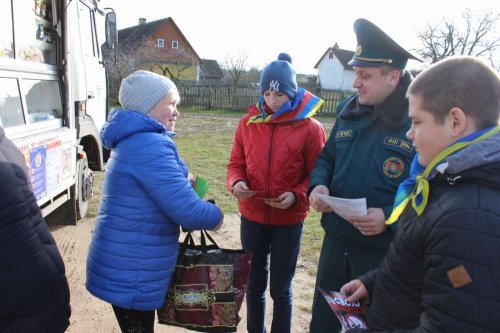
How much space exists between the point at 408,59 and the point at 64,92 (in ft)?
11.9

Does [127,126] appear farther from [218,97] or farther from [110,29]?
[218,97]

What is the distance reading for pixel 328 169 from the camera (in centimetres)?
246

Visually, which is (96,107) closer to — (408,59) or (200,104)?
(408,59)

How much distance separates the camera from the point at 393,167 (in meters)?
2.07

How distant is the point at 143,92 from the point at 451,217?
1505 mm

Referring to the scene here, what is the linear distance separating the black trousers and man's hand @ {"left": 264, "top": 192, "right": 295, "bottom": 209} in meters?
0.96

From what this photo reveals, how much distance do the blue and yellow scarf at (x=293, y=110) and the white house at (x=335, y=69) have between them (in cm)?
4654

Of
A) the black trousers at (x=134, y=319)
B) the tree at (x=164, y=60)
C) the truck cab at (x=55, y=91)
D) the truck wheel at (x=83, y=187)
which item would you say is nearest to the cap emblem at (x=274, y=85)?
the black trousers at (x=134, y=319)

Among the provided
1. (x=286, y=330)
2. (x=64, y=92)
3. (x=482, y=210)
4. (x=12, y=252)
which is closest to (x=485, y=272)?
(x=482, y=210)

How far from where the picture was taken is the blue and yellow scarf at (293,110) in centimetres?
266

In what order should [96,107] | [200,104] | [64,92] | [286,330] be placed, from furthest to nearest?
1. [200,104]
2. [96,107]
3. [64,92]
4. [286,330]

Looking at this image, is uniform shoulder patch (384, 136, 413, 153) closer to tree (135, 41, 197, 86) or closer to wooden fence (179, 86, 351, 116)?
wooden fence (179, 86, 351, 116)

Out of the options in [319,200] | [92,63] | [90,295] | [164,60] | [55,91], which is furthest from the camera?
[164,60]

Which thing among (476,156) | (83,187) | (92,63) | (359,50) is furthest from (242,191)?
(92,63)
